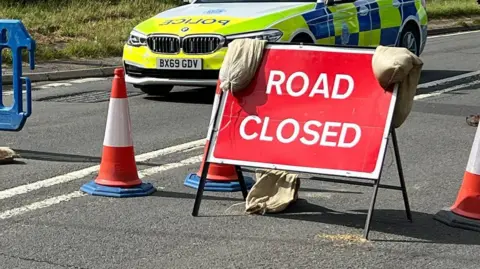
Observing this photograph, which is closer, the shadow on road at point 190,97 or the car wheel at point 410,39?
the shadow on road at point 190,97

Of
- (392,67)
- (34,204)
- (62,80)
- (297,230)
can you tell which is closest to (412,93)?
(392,67)

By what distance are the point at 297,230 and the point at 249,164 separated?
0.51 m

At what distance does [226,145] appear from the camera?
226 inches

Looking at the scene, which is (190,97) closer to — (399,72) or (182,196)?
(182,196)

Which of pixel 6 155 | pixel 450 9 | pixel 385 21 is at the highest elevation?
pixel 6 155

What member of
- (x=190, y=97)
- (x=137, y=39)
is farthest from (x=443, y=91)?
(x=137, y=39)

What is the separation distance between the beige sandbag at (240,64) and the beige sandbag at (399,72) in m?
0.76

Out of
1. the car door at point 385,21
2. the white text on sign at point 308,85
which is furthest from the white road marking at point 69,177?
the car door at point 385,21

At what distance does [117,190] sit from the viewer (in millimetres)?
6195

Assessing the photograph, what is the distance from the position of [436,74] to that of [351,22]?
324 centimetres

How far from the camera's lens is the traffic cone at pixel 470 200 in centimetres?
560

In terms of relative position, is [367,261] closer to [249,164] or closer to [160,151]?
[249,164]

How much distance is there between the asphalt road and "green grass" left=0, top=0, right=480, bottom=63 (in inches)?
→ 287

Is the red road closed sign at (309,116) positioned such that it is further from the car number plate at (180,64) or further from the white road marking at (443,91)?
the white road marking at (443,91)
